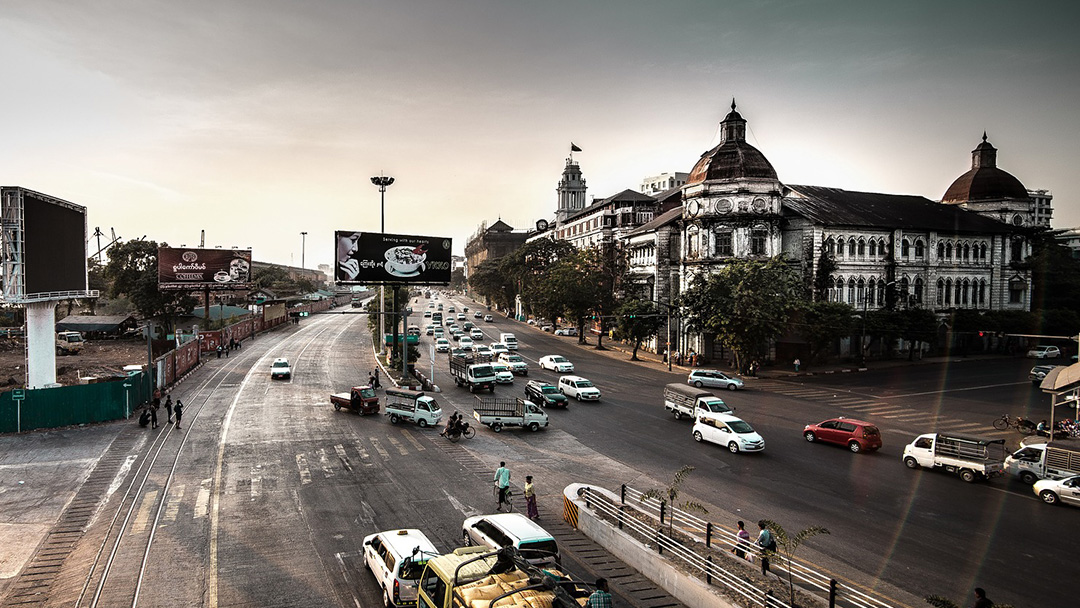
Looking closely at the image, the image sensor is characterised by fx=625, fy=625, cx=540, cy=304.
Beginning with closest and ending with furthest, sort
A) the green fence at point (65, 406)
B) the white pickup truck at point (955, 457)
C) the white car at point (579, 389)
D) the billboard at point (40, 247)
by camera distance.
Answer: the white pickup truck at point (955, 457), the green fence at point (65, 406), the billboard at point (40, 247), the white car at point (579, 389)

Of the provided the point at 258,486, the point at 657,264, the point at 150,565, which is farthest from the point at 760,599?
the point at 657,264

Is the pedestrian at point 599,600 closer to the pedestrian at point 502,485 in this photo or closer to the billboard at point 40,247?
the pedestrian at point 502,485

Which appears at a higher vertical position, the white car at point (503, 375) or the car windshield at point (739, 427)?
the car windshield at point (739, 427)

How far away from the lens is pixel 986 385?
1855 inches

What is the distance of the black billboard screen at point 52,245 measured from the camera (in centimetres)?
3112

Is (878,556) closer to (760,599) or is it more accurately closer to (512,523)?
(760,599)

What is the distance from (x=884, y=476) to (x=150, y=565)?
2487 cm

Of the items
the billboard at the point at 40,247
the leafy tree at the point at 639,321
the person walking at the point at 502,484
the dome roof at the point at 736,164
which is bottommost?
the person walking at the point at 502,484

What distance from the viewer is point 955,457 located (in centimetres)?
2469

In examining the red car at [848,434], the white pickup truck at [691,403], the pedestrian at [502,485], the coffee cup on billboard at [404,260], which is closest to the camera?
the pedestrian at [502,485]

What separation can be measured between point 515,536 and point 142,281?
254 ft

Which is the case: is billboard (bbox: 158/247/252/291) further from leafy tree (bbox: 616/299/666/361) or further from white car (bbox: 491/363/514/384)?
leafy tree (bbox: 616/299/666/361)

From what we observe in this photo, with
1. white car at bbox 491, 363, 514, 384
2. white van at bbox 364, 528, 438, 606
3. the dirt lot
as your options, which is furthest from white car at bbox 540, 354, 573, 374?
white van at bbox 364, 528, 438, 606

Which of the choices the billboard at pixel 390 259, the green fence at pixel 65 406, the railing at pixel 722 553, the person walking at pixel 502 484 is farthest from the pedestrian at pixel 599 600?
the billboard at pixel 390 259
